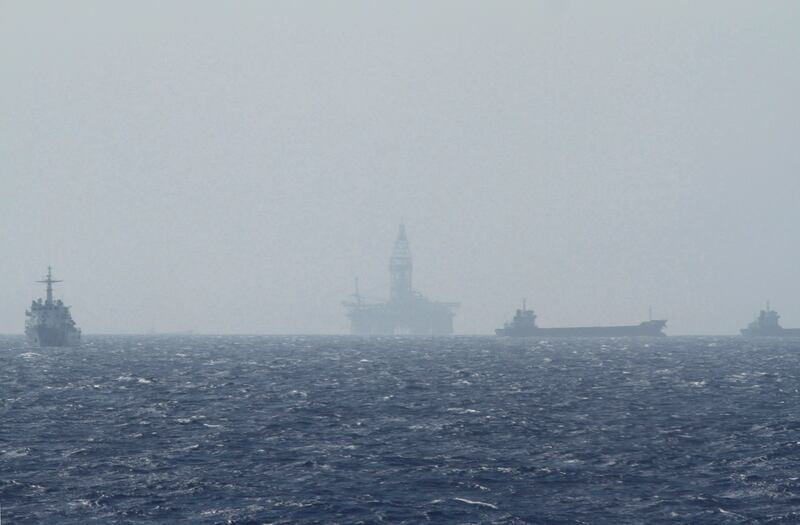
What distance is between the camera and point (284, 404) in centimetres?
8331

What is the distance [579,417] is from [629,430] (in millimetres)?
7737

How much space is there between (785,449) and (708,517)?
18.4 meters

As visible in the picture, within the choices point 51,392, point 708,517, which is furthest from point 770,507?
point 51,392

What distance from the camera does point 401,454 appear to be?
56344mm

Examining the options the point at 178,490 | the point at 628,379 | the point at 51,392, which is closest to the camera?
the point at 178,490

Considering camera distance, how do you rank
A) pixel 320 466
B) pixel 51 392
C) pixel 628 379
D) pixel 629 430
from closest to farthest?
1. pixel 320 466
2. pixel 629 430
3. pixel 51 392
4. pixel 628 379

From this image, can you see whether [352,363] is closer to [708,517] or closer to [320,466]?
[320,466]

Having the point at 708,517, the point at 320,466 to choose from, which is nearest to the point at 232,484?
the point at 320,466

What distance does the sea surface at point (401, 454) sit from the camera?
1695 inches

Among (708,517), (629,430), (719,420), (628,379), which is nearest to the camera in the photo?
(708,517)

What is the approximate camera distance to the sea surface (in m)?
43.1

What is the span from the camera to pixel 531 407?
8025 cm

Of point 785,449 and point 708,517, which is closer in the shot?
point 708,517

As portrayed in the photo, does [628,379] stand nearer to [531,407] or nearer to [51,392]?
[531,407]
